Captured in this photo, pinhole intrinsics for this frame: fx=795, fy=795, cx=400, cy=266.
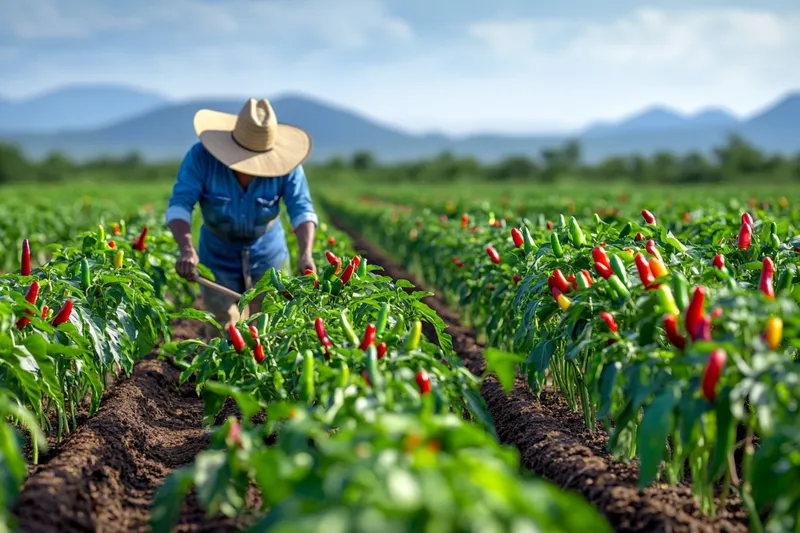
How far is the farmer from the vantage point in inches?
221

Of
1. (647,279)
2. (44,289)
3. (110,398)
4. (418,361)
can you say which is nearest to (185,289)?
(110,398)

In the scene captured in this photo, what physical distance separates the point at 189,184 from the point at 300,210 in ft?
2.65

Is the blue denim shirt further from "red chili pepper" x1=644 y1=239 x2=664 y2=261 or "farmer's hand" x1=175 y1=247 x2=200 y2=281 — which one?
"red chili pepper" x1=644 y1=239 x2=664 y2=261

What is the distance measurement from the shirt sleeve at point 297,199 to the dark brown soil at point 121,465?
155 cm

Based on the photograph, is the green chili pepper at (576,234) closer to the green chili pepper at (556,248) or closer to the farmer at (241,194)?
→ the green chili pepper at (556,248)

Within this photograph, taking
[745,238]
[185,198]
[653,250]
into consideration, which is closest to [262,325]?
→ [653,250]

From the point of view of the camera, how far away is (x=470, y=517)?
170 centimetres

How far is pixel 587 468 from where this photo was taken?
145 inches

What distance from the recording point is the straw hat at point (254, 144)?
5.57 meters

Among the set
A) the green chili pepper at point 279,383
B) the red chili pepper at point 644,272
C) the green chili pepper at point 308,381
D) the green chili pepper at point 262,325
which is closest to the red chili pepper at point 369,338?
the green chili pepper at point 308,381

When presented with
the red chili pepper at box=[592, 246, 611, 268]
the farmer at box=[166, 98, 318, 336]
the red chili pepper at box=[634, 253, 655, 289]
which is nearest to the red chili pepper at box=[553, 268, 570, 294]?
the red chili pepper at box=[592, 246, 611, 268]

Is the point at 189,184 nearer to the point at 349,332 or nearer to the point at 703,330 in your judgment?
the point at 349,332

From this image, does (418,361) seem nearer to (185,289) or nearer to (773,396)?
(773,396)

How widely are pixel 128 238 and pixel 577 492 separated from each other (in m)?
4.86
